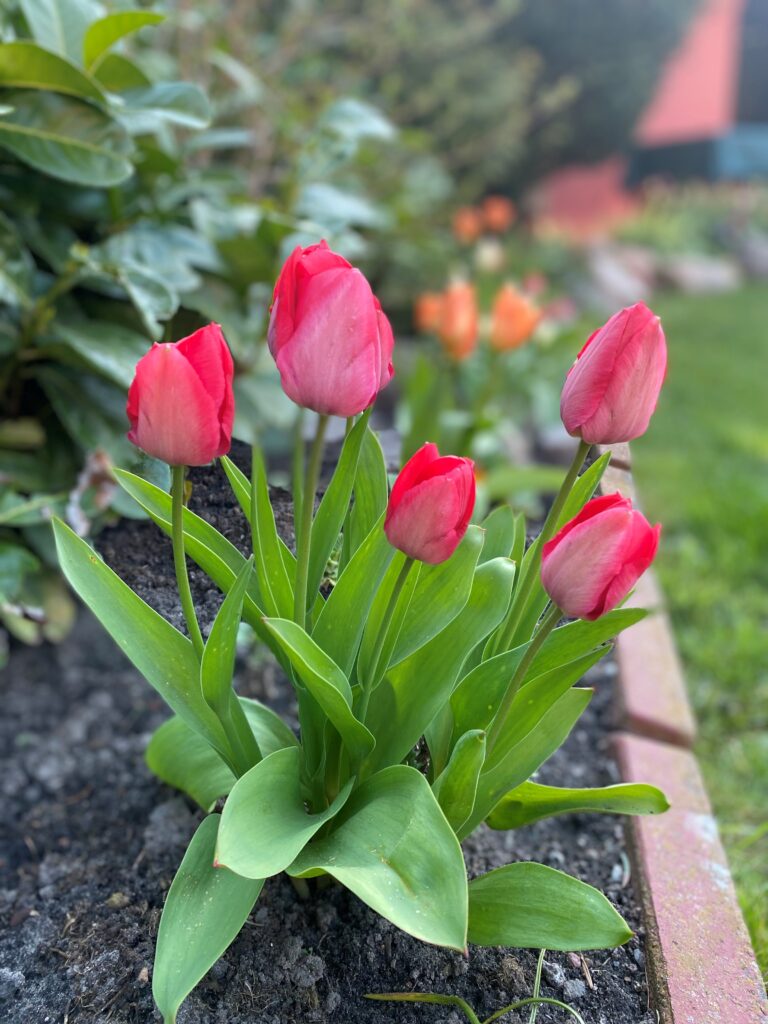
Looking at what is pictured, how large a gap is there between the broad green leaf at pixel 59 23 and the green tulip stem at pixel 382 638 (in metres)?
1.28

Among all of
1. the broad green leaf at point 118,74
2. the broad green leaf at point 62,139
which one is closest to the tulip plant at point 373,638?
the broad green leaf at point 62,139

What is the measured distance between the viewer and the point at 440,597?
0.93m

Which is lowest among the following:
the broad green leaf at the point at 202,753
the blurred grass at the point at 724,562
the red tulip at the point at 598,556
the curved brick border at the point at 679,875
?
the blurred grass at the point at 724,562

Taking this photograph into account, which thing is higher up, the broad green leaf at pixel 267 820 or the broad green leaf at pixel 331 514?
the broad green leaf at pixel 331 514

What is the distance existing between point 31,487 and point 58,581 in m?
0.22

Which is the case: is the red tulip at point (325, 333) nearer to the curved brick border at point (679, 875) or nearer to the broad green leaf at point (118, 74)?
the curved brick border at point (679, 875)

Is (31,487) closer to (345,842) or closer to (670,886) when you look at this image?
(345,842)

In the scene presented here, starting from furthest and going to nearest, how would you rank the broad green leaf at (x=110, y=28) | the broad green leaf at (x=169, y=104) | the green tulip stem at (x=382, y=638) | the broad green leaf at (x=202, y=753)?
the broad green leaf at (x=169, y=104)
the broad green leaf at (x=110, y=28)
the broad green leaf at (x=202, y=753)
the green tulip stem at (x=382, y=638)

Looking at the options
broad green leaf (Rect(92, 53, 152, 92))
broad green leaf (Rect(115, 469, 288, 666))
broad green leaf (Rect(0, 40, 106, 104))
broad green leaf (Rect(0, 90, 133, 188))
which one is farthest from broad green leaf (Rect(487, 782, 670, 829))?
broad green leaf (Rect(92, 53, 152, 92))

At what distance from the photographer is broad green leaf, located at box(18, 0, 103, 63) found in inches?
62.9

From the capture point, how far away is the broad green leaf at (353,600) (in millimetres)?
940

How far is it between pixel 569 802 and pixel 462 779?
20 cm

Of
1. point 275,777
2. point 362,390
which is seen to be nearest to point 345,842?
point 275,777

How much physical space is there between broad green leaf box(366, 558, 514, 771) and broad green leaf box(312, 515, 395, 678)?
6cm
